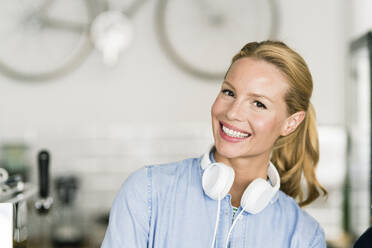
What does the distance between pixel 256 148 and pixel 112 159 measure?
1709mm

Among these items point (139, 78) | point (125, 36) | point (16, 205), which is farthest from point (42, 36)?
point (16, 205)

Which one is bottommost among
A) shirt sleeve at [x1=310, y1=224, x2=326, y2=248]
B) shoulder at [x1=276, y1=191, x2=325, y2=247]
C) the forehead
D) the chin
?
shirt sleeve at [x1=310, y1=224, x2=326, y2=248]

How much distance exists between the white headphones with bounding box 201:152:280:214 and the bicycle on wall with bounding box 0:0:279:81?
166 centimetres

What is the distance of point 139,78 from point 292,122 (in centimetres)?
165

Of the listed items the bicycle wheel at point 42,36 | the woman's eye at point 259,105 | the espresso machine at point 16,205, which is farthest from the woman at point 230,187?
the bicycle wheel at point 42,36

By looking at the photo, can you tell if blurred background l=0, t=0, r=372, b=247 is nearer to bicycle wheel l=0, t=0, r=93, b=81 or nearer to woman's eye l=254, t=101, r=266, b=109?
bicycle wheel l=0, t=0, r=93, b=81

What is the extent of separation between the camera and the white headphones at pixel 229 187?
1126 mm

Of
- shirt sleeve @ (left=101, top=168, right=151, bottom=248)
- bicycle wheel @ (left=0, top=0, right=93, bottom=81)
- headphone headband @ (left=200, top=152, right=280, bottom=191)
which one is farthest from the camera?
bicycle wheel @ (left=0, top=0, right=93, bottom=81)

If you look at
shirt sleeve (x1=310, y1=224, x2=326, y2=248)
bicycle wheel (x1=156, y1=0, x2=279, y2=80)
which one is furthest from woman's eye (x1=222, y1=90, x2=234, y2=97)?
bicycle wheel (x1=156, y1=0, x2=279, y2=80)

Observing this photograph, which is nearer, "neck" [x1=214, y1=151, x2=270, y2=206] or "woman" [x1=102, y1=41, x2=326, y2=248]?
"woman" [x1=102, y1=41, x2=326, y2=248]

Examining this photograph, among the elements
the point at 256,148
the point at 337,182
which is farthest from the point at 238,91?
the point at 337,182

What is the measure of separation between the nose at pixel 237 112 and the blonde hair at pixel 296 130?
0.12 meters

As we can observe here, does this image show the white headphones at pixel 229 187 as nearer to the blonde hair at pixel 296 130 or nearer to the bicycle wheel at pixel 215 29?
the blonde hair at pixel 296 130

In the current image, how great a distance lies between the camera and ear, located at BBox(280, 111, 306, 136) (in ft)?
4.04
